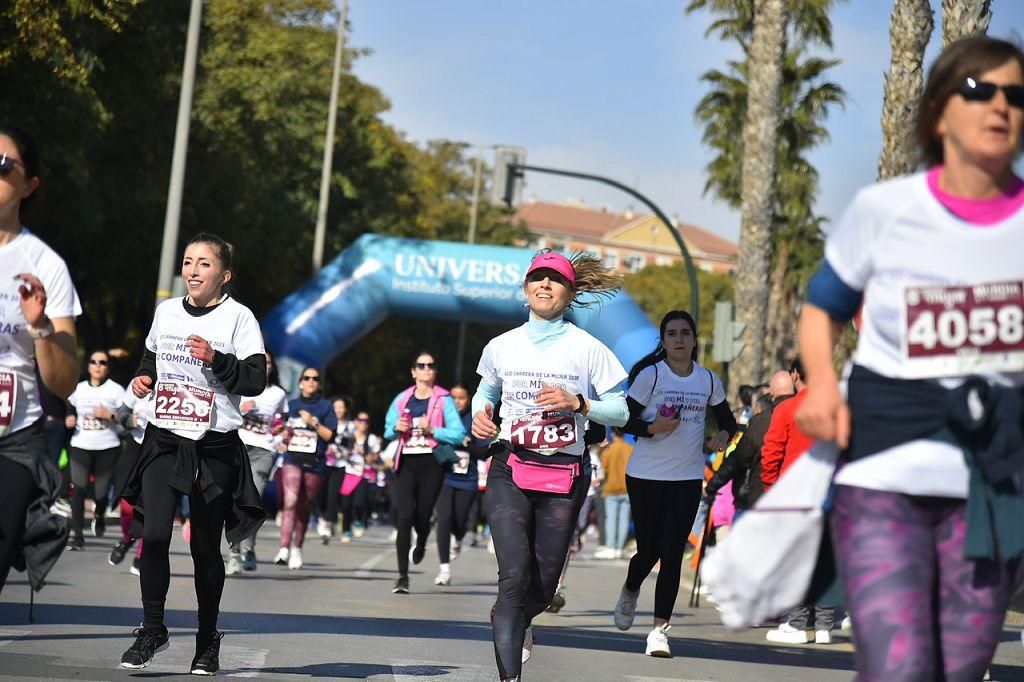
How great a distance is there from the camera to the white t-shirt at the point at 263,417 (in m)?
15.8

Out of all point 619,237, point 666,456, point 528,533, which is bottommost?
point 528,533

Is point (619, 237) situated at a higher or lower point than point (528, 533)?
higher

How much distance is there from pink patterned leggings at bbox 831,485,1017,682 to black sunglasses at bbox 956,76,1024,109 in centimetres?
104

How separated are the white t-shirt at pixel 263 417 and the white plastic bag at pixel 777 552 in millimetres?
11578

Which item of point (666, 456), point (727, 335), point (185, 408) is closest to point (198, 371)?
point (185, 408)

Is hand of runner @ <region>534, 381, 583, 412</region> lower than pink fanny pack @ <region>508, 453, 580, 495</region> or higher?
higher

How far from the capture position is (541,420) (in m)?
8.28

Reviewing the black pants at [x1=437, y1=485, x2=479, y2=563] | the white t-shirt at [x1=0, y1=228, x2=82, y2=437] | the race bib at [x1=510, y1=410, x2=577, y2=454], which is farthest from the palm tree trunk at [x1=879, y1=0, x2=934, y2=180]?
the white t-shirt at [x1=0, y1=228, x2=82, y2=437]

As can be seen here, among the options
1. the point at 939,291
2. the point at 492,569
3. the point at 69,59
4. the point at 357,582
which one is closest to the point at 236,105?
the point at 69,59

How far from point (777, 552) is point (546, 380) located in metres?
3.94

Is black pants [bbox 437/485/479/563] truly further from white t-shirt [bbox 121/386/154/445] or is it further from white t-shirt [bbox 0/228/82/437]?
white t-shirt [bbox 0/228/82/437]

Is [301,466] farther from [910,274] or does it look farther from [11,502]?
[910,274]

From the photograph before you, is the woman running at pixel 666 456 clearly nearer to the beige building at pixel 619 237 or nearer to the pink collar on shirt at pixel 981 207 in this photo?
the pink collar on shirt at pixel 981 207

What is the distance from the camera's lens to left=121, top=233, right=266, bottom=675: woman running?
26.6 feet
